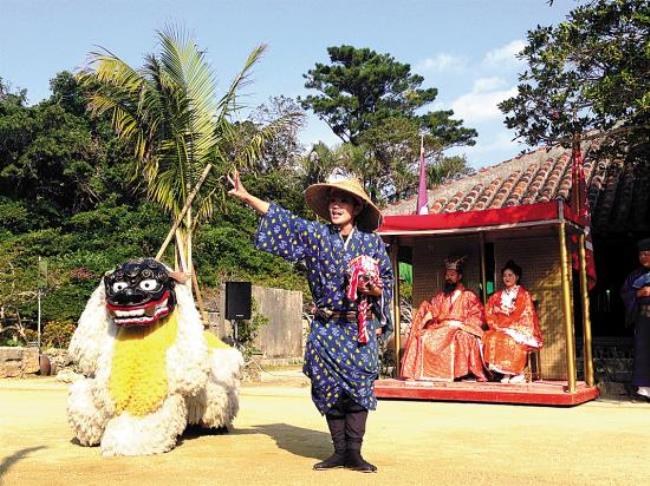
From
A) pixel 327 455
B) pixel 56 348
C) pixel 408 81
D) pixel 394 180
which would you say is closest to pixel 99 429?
pixel 327 455

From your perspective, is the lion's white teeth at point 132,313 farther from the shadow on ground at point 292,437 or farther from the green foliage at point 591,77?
the green foliage at point 591,77

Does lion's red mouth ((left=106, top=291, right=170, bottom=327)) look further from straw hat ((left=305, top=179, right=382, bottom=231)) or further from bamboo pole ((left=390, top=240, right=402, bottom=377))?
bamboo pole ((left=390, top=240, right=402, bottom=377))

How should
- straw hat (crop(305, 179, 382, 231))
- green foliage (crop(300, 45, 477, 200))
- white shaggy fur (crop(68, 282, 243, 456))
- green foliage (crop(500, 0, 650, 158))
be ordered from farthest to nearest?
green foliage (crop(300, 45, 477, 200))
green foliage (crop(500, 0, 650, 158))
white shaggy fur (crop(68, 282, 243, 456))
straw hat (crop(305, 179, 382, 231))

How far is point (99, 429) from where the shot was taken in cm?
498

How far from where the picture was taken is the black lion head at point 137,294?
15.8 feet

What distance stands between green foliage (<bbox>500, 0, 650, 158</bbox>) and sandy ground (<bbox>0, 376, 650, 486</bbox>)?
3.21 metres

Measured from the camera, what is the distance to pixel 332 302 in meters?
4.49

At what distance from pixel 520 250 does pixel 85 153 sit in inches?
645

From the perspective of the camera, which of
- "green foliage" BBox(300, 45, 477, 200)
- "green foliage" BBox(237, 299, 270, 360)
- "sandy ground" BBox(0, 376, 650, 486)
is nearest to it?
"sandy ground" BBox(0, 376, 650, 486)

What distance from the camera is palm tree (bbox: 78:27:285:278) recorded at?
1114cm

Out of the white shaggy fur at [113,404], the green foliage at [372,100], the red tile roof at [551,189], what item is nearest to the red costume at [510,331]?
the red tile roof at [551,189]

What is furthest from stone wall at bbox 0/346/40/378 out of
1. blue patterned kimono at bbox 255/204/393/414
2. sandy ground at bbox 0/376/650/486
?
blue patterned kimono at bbox 255/204/393/414

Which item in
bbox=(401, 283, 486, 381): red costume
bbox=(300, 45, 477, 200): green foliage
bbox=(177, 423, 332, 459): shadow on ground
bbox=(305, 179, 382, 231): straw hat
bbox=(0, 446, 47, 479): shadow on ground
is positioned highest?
bbox=(300, 45, 477, 200): green foliage

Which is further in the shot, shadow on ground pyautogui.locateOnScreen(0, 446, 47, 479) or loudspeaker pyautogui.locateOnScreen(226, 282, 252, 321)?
loudspeaker pyautogui.locateOnScreen(226, 282, 252, 321)
